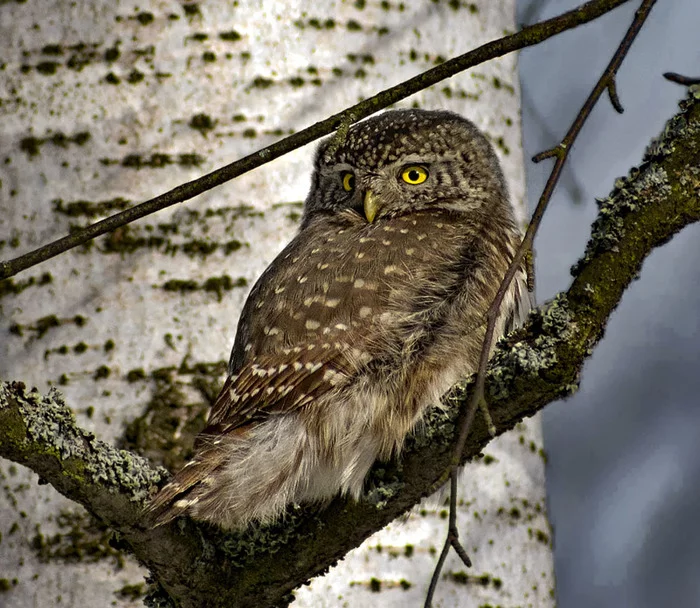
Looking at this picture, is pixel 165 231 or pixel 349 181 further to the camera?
pixel 349 181

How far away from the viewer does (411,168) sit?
3.17 metres

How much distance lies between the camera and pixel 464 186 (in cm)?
321

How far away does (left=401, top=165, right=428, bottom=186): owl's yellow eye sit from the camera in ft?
10.4

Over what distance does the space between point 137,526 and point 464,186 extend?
5.26 ft

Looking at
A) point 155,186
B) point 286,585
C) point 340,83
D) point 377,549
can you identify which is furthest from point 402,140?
point 286,585

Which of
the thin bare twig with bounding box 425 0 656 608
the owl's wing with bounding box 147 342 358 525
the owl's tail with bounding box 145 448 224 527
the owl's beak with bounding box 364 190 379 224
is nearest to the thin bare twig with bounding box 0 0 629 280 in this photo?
the thin bare twig with bounding box 425 0 656 608

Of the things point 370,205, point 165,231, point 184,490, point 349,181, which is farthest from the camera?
point 349,181

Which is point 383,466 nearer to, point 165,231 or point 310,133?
point 310,133

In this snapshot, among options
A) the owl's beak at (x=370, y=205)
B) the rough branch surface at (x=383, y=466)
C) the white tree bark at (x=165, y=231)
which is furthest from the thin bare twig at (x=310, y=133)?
the owl's beak at (x=370, y=205)

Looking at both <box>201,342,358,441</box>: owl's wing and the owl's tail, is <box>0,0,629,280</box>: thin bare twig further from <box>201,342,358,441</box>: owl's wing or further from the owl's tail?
<box>201,342,358,441</box>: owl's wing

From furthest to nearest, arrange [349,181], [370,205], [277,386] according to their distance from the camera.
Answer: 1. [349,181]
2. [370,205]
3. [277,386]

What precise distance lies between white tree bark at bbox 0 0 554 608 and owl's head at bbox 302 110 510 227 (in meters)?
0.14

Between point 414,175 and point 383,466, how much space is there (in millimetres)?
1255

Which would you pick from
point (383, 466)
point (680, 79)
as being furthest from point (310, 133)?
point (383, 466)
